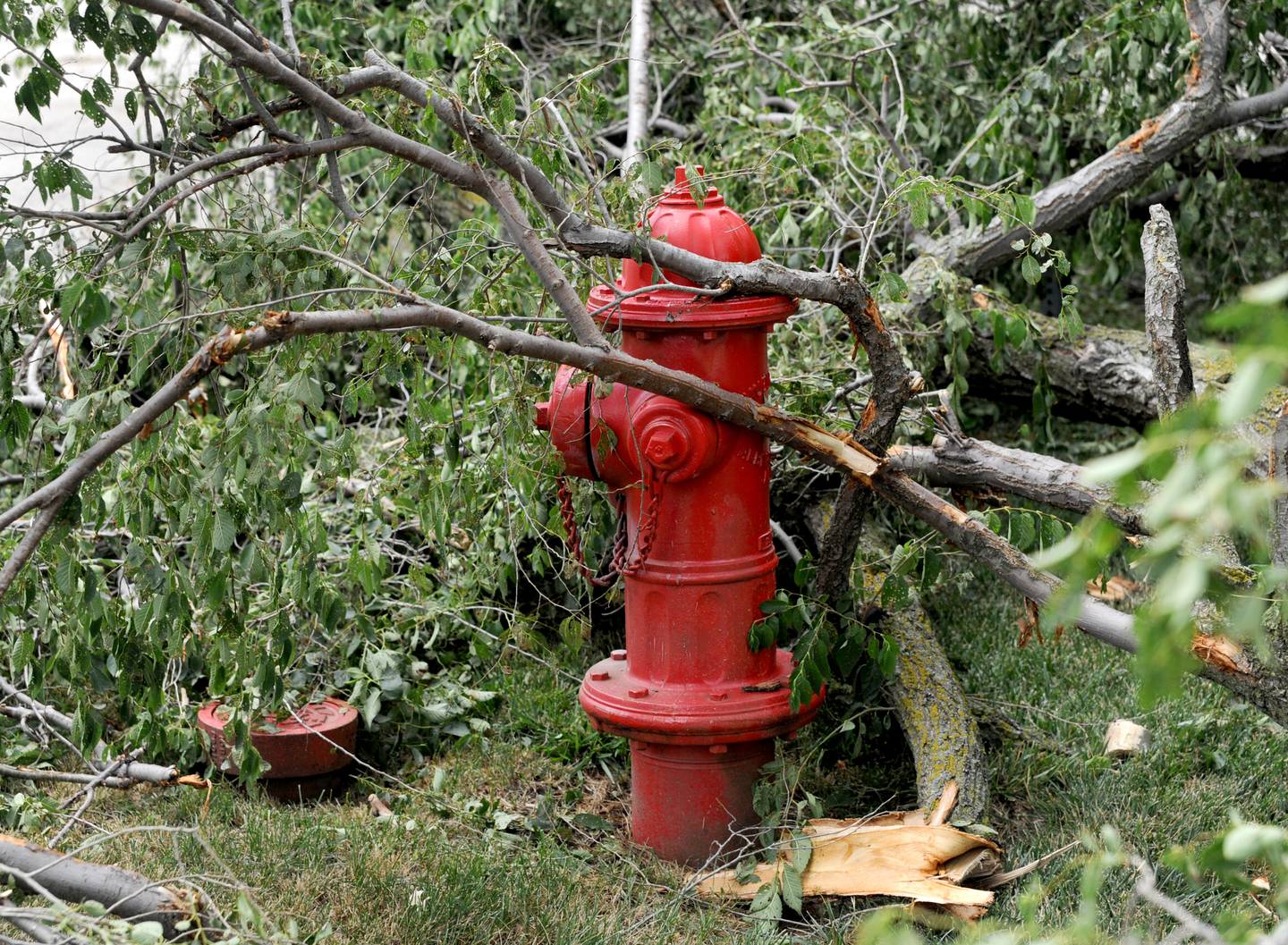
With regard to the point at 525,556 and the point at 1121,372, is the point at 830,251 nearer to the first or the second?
the point at 1121,372

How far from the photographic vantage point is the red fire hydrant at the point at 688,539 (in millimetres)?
2912

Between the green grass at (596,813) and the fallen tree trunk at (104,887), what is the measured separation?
527mm

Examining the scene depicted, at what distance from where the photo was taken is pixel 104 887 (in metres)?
2.24

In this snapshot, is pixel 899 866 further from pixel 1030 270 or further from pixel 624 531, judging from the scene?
pixel 1030 270

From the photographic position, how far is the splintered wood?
2.70 meters

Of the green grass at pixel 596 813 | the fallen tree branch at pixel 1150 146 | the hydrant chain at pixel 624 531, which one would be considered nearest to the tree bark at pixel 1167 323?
the green grass at pixel 596 813

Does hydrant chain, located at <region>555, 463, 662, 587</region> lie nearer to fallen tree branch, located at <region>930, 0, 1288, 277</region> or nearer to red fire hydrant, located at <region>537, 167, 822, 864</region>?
red fire hydrant, located at <region>537, 167, 822, 864</region>

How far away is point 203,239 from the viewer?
270 cm

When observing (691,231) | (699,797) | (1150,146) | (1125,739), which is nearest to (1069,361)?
(1150,146)

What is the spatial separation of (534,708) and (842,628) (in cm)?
110

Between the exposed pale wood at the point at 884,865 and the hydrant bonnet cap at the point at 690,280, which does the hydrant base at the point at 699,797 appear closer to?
the exposed pale wood at the point at 884,865

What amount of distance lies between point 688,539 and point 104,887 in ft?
4.54

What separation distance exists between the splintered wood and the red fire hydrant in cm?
19

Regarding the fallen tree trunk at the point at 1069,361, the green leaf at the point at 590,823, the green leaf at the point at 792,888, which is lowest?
the green leaf at the point at 590,823
